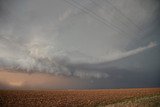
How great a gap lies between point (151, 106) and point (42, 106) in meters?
12.7

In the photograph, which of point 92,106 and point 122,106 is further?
point 92,106

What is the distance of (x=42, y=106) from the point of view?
77.8 feet

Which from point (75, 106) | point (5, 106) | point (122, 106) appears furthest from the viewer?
point (75, 106)

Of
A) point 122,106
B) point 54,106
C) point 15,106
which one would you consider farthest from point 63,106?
point 122,106

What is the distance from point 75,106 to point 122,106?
7413 millimetres

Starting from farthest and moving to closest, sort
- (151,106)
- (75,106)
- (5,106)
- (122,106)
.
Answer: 1. (75,106)
2. (5,106)
3. (122,106)
4. (151,106)

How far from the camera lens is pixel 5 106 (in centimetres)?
2259

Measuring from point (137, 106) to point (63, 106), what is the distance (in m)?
10.0

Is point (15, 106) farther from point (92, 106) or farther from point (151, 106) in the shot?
point (151, 106)

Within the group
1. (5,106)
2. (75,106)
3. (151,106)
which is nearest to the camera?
(151,106)

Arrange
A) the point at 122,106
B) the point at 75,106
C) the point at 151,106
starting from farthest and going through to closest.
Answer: the point at 75,106
the point at 122,106
the point at 151,106

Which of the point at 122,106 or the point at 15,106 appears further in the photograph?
the point at 15,106

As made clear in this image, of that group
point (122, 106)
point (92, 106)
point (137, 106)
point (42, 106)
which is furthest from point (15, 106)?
point (137, 106)

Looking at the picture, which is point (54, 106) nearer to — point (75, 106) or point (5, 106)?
point (75, 106)
